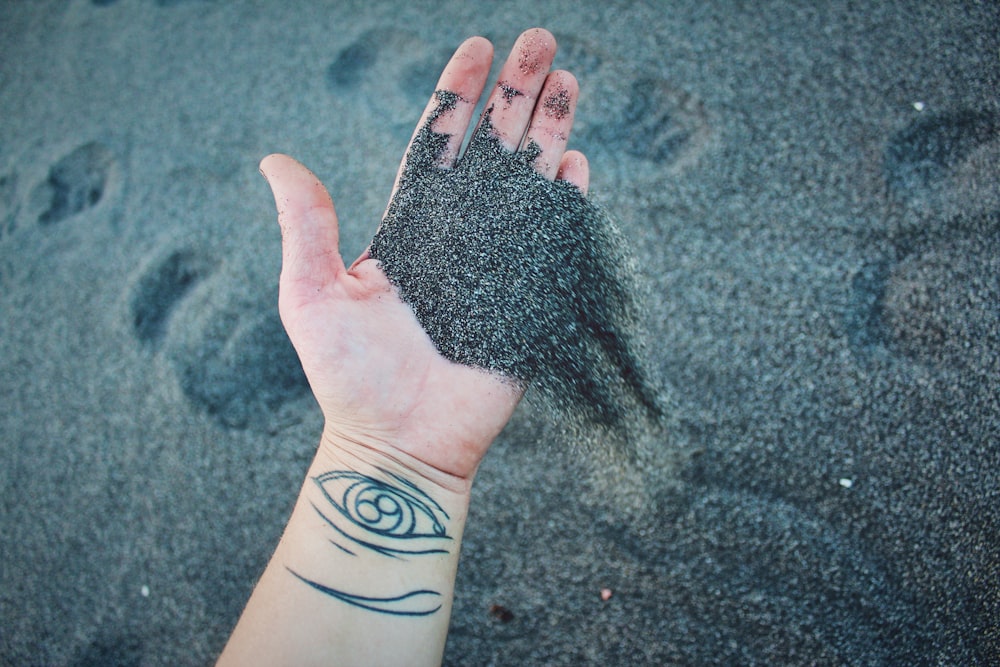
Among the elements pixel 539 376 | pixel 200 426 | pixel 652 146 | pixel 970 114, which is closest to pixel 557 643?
pixel 539 376

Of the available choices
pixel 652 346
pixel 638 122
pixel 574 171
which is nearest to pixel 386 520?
pixel 652 346

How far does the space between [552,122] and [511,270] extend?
0.34m

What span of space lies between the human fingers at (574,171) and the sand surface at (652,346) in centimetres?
17

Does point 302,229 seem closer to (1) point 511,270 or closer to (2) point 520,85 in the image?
(1) point 511,270

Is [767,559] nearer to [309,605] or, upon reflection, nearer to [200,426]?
[309,605]

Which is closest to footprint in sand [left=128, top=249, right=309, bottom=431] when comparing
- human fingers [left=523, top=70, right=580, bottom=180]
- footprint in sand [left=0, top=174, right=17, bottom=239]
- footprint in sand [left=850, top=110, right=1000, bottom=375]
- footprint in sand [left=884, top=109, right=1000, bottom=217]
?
footprint in sand [left=0, top=174, right=17, bottom=239]

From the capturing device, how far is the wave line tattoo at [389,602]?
972mm

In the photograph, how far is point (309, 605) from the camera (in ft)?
3.18

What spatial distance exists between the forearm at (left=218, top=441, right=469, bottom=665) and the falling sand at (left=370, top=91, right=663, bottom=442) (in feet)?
0.84

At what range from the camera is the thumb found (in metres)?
1.01

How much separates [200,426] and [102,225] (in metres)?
0.64

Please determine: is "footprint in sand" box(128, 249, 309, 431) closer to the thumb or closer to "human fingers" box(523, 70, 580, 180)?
the thumb

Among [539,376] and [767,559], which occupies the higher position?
[539,376]

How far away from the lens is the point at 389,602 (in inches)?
38.5
